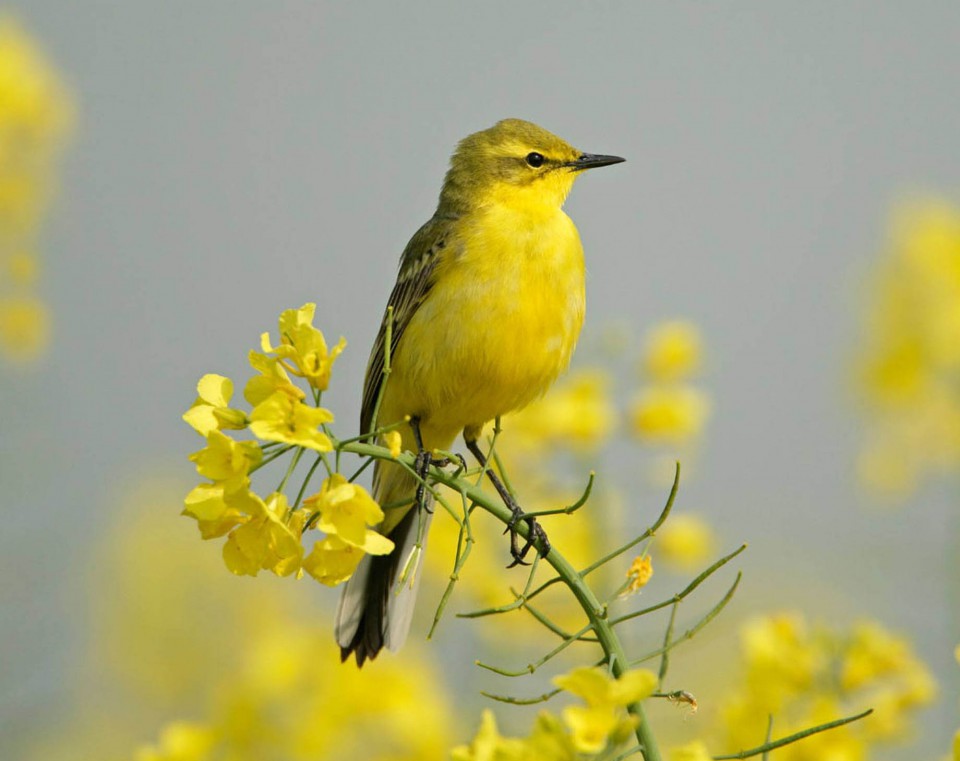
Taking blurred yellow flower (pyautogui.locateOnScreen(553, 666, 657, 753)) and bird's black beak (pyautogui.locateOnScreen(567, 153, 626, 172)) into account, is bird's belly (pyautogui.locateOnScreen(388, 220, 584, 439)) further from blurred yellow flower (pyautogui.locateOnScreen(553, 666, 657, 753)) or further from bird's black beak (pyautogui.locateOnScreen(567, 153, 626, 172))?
blurred yellow flower (pyautogui.locateOnScreen(553, 666, 657, 753))

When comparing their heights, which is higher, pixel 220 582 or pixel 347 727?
pixel 220 582

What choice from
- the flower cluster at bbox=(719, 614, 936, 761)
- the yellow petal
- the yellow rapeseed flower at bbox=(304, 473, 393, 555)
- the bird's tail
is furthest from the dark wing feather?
the yellow rapeseed flower at bbox=(304, 473, 393, 555)

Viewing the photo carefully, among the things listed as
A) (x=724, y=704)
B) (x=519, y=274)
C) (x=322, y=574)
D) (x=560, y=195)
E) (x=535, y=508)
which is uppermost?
(x=560, y=195)

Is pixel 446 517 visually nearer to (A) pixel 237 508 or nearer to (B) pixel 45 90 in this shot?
(B) pixel 45 90

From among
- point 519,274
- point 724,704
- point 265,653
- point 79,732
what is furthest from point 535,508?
point 79,732

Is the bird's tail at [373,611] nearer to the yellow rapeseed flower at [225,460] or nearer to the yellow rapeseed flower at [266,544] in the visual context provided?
the yellow rapeseed flower at [266,544]

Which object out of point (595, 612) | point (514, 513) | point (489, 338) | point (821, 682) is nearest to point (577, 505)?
point (595, 612)

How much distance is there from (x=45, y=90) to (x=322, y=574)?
3.08 metres

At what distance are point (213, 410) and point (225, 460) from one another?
0.35 ft

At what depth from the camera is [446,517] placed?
3834 millimetres

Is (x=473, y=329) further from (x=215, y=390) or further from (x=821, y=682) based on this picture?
(x=215, y=390)

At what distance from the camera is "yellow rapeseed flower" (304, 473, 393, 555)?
1600 millimetres

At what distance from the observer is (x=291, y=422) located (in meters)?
1.59

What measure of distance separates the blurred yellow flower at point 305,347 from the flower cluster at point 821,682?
105 centimetres
